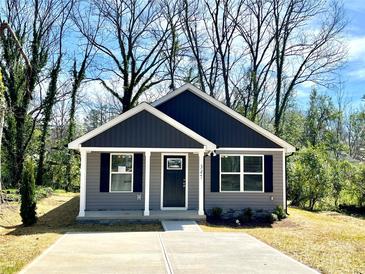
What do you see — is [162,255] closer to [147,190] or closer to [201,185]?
[147,190]

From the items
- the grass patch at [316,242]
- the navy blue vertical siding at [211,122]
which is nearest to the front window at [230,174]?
the navy blue vertical siding at [211,122]

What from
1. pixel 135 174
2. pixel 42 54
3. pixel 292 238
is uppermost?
pixel 42 54

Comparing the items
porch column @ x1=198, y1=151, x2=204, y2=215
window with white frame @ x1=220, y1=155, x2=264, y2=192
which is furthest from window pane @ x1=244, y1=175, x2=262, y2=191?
porch column @ x1=198, y1=151, x2=204, y2=215

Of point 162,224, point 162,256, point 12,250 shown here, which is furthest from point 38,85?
point 162,256

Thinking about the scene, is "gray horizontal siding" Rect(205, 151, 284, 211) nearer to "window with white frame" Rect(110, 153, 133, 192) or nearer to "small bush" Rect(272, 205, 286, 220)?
"small bush" Rect(272, 205, 286, 220)

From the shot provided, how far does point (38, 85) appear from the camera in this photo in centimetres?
2638

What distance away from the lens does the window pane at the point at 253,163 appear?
601 inches

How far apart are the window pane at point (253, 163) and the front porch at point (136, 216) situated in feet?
9.30

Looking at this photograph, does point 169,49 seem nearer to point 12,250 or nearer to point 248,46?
point 248,46

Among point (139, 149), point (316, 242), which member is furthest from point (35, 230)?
→ point (316, 242)

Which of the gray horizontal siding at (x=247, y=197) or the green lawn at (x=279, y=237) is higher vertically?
the gray horizontal siding at (x=247, y=197)

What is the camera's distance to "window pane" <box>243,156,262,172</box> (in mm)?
15258

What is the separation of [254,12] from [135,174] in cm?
1832

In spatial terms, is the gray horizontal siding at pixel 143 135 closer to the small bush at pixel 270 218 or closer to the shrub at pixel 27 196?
the shrub at pixel 27 196
